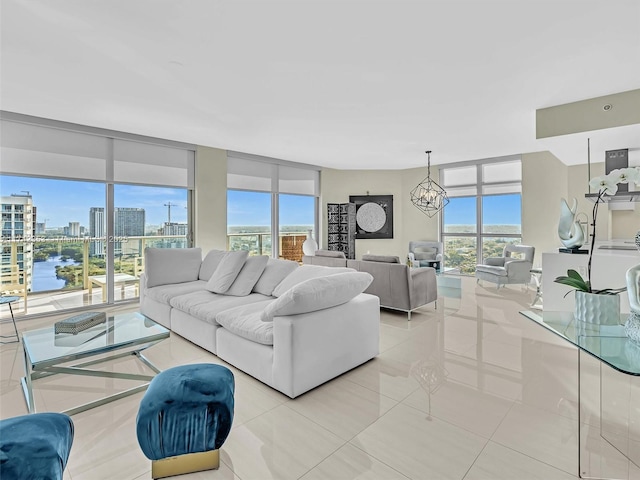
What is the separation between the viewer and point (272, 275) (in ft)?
11.5

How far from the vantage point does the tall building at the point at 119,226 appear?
4.66 metres

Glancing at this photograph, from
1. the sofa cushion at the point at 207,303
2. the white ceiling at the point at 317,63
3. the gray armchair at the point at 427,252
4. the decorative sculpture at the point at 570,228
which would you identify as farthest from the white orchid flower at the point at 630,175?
the gray armchair at the point at 427,252

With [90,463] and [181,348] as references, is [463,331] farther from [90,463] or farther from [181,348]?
[90,463]

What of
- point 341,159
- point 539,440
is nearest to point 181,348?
point 539,440

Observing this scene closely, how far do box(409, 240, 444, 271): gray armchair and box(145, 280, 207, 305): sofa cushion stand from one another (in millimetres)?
4455

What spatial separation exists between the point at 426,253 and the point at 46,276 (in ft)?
22.3

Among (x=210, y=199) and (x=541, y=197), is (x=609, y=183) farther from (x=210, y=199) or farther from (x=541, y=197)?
(x=541, y=197)

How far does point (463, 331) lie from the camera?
11.6ft

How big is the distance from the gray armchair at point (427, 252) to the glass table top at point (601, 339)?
194 inches

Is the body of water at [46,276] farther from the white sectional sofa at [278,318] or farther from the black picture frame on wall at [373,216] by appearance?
the black picture frame on wall at [373,216]

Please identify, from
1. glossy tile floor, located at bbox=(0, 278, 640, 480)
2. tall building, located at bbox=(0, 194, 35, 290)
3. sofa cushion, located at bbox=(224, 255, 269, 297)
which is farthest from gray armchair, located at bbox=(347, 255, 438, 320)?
tall building, located at bbox=(0, 194, 35, 290)

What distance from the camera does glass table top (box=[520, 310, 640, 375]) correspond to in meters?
1.26

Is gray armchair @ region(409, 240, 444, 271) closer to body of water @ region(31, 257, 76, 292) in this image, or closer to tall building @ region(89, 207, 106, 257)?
tall building @ region(89, 207, 106, 257)

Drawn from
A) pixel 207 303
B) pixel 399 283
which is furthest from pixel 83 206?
pixel 399 283
